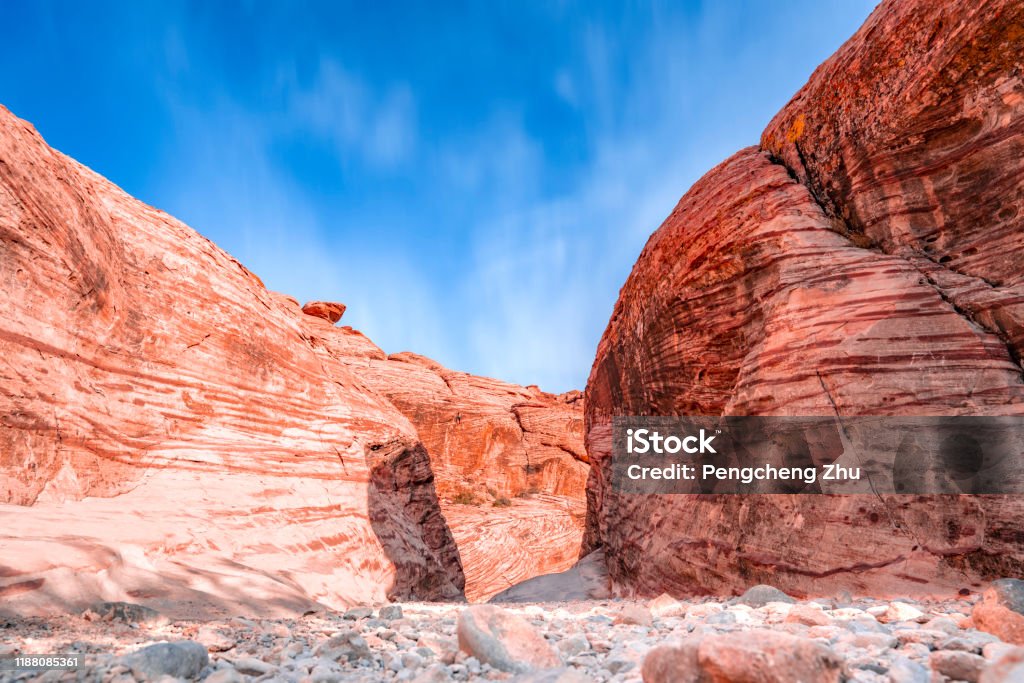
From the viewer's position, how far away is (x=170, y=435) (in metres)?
7.56

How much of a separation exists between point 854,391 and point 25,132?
35.7ft

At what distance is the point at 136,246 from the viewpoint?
28.1 ft

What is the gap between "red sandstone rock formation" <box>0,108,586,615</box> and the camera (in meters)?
5.02

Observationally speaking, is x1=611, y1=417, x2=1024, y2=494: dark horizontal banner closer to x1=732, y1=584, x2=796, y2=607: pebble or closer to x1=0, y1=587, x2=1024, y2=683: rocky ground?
x1=732, y1=584, x2=796, y2=607: pebble

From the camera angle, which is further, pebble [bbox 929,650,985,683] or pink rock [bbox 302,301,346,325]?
pink rock [bbox 302,301,346,325]

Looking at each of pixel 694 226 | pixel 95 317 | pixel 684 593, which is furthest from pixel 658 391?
pixel 95 317

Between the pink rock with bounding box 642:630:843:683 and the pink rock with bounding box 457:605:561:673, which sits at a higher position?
the pink rock with bounding box 642:630:843:683

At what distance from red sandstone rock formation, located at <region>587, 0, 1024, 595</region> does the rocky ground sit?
1.91 meters

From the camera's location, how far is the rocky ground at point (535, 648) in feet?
6.42

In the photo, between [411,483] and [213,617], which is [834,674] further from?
[411,483]

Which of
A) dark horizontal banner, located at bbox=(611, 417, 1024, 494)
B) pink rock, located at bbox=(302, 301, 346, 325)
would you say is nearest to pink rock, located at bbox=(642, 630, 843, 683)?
dark horizontal banner, located at bbox=(611, 417, 1024, 494)

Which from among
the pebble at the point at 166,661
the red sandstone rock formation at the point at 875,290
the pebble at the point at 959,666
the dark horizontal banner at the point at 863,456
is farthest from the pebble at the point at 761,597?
the pebble at the point at 166,661

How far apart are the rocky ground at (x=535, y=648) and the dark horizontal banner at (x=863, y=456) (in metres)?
2.11

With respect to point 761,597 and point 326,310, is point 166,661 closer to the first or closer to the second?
point 761,597
